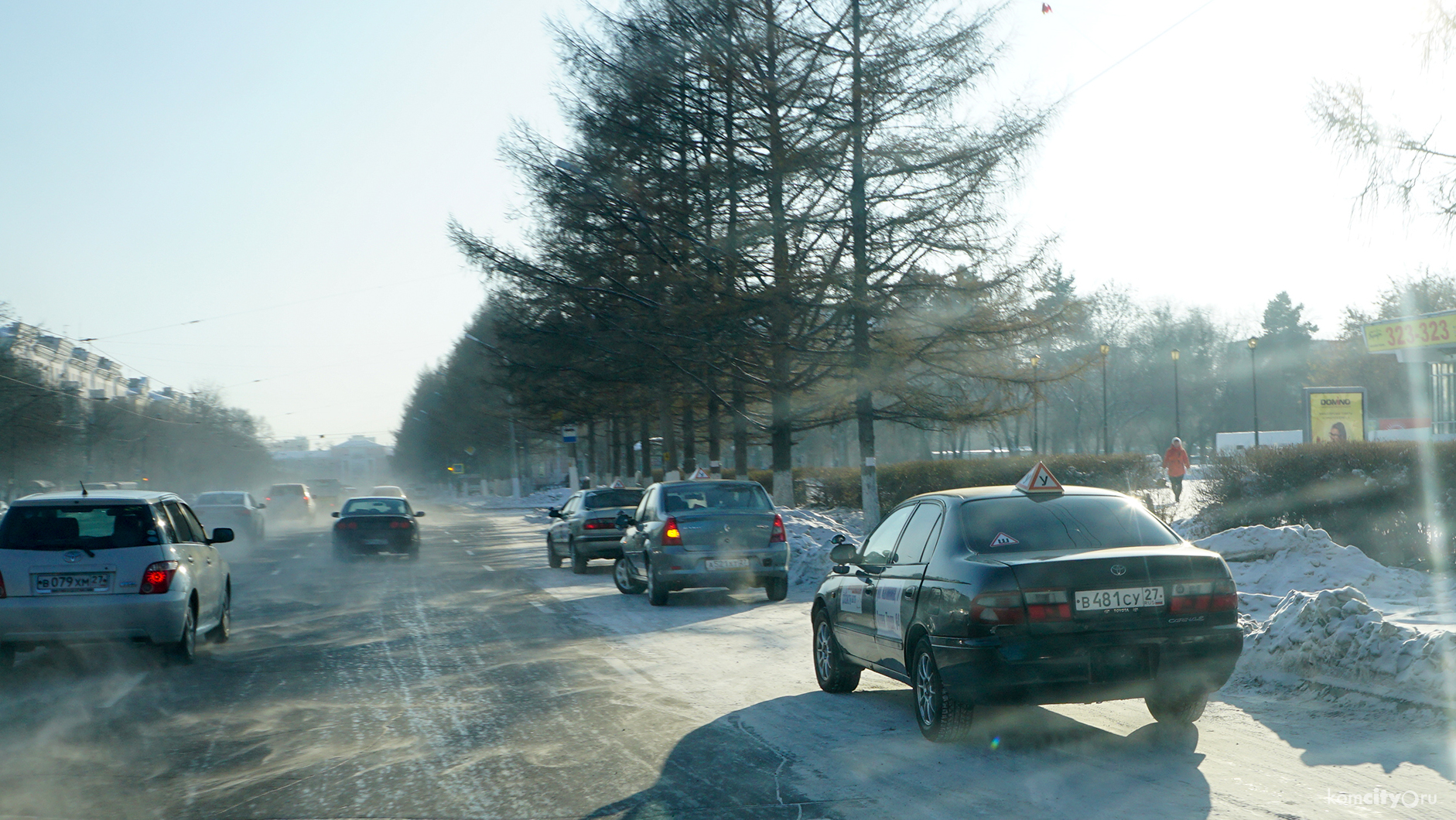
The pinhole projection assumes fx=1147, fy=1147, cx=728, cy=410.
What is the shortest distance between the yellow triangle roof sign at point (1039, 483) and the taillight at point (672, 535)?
7.50 metres

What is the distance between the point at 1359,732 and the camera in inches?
252

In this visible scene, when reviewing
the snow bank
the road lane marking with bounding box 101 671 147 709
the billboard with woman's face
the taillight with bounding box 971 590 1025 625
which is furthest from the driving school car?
the billboard with woman's face

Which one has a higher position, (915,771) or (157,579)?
(157,579)

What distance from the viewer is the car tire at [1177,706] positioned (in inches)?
256

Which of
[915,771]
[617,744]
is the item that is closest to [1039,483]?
[915,771]

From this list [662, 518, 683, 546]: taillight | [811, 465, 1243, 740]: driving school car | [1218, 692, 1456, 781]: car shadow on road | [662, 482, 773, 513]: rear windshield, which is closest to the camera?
[1218, 692, 1456, 781]: car shadow on road

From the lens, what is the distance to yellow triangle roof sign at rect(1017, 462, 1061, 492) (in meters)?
6.98

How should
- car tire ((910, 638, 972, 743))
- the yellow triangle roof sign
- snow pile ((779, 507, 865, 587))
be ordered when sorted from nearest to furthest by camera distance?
car tire ((910, 638, 972, 743))
the yellow triangle roof sign
snow pile ((779, 507, 865, 587))

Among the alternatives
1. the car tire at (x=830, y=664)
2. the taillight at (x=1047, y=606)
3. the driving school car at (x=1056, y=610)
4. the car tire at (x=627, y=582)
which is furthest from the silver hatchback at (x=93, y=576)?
the taillight at (x=1047, y=606)

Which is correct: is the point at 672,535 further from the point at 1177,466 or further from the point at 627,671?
the point at 1177,466

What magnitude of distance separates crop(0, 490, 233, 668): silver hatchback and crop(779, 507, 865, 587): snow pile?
6.07 metres

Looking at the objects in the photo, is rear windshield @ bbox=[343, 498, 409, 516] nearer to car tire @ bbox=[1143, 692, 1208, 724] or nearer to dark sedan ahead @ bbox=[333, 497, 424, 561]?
dark sedan ahead @ bbox=[333, 497, 424, 561]

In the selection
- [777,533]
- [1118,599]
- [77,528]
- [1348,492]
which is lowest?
[777,533]

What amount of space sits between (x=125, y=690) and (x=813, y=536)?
14097mm
